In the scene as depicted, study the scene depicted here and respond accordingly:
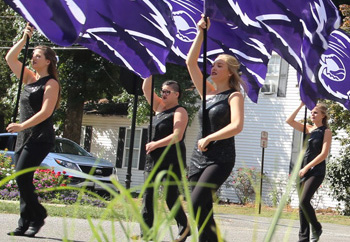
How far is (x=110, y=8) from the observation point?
9.66 metres

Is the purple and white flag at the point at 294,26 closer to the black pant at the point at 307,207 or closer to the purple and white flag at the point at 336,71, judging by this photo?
the black pant at the point at 307,207

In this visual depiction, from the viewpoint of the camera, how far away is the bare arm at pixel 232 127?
5843 mm

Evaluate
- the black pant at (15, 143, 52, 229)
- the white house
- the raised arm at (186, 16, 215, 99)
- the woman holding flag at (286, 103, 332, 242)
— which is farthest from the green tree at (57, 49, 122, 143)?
the raised arm at (186, 16, 215, 99)

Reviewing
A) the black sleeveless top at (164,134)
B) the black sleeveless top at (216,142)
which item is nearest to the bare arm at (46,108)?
the black sleeveless top at (164,134)

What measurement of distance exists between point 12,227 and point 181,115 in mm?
2495

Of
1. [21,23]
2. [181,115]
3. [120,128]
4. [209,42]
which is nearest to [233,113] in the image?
[181,115]

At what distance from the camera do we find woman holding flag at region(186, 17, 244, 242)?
5867 mm

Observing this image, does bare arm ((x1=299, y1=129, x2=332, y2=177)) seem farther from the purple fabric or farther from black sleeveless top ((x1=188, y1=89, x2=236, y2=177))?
black sleeveless top ((x1=188, y1=89, x2=236, y2=177))

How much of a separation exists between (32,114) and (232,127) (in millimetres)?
2217

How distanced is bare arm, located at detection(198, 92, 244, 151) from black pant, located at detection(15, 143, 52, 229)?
5.96 ft

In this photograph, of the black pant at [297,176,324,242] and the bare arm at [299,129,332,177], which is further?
the bare arm at [299,129,332,177]

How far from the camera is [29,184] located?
7.09 metres

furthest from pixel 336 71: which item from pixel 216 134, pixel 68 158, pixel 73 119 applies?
pixel 73 119

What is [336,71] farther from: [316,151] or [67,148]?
[67,148]
